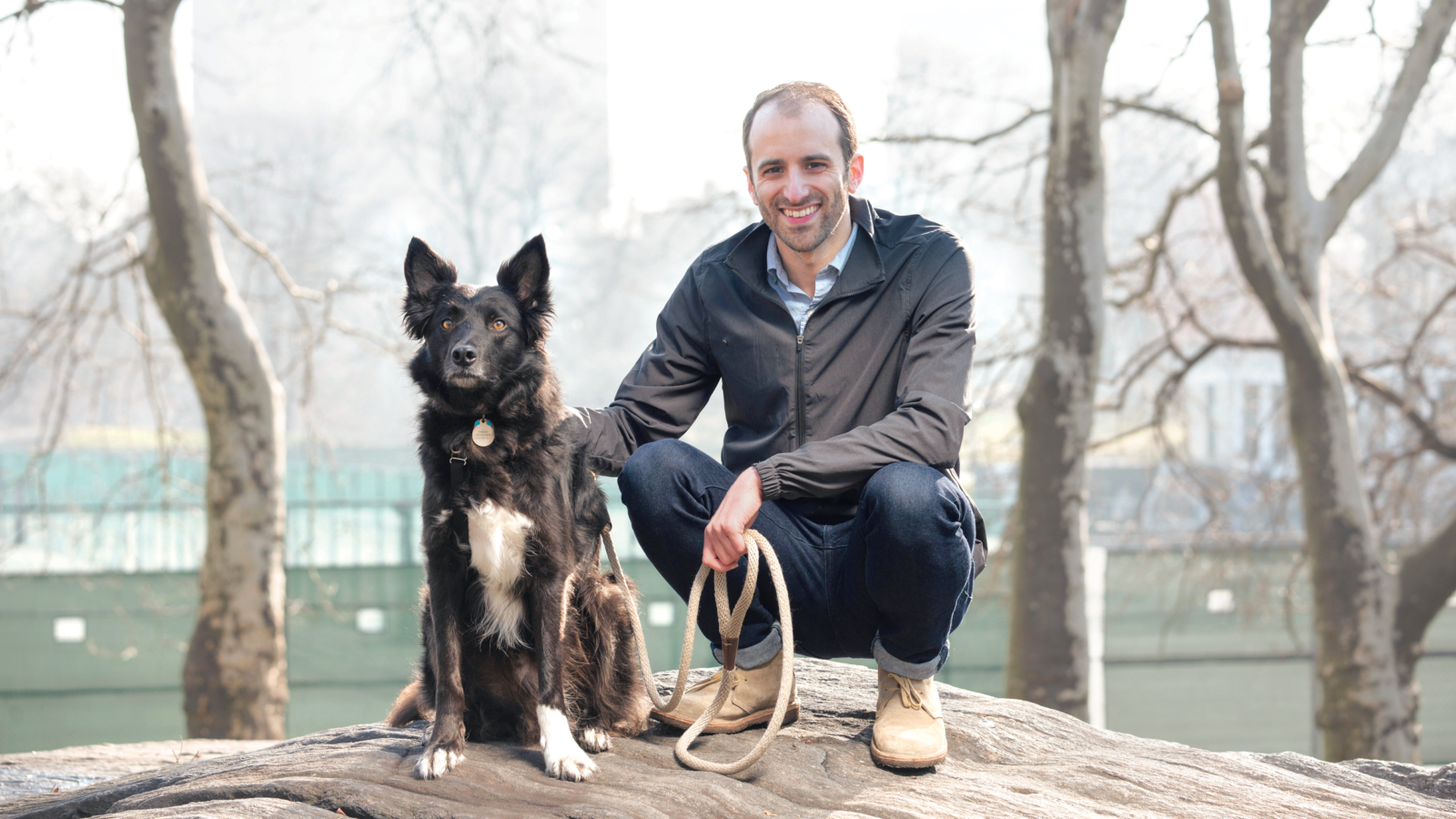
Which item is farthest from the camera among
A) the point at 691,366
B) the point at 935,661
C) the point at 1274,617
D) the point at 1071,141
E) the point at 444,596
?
the point at 1274,617

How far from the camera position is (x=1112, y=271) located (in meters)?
7.30

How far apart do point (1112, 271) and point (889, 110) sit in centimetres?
215

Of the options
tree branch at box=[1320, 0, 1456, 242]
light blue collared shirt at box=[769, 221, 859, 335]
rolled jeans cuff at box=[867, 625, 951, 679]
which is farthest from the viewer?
tree branch at box=[1320, 0, 1456, 242]

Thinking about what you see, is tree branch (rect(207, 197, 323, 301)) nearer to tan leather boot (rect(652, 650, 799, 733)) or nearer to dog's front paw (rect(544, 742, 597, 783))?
tan leather boot (rect(652, 650, 799, 733))

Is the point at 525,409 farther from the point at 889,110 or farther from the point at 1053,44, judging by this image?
the point at 889,110

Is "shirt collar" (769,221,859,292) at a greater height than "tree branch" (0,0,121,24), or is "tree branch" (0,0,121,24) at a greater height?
"tree branch" (0,0,121,24)

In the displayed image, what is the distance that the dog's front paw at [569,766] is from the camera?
2.14 m

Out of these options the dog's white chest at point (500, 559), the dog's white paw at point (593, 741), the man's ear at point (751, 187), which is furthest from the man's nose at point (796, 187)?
the dog's white paw at point (593, 741)

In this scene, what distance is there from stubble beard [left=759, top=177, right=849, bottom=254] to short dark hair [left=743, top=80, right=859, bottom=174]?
0.33ft

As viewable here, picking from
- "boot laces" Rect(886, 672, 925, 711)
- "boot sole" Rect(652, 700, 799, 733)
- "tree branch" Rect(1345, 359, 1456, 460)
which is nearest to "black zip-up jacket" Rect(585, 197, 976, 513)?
"boot laces" Rect(886, 672, 925, 711)

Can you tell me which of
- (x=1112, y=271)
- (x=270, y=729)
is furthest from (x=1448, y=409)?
(x=270, y=729)

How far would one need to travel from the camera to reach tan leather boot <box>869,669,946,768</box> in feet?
7.63

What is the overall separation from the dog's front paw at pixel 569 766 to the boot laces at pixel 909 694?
77 centimetres

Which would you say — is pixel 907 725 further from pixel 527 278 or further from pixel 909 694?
pixel 527 278
